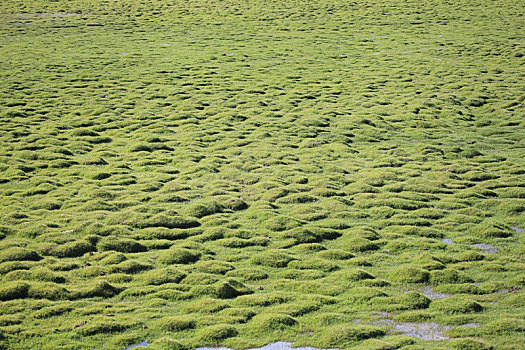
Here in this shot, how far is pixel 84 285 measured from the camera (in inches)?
508

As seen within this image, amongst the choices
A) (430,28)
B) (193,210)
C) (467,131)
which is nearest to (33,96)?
(193,210)

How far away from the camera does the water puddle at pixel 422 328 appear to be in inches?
426

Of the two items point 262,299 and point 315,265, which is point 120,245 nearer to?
point 262,299

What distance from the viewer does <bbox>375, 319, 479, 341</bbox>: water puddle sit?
35.5 ft

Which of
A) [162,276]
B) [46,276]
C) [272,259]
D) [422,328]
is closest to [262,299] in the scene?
[272,259]

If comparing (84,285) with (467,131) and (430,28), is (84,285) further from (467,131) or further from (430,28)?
(430,28)

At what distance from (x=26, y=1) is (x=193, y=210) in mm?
72187

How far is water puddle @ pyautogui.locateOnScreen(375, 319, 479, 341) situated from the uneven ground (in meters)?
0.06

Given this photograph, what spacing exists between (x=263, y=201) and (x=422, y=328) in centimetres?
862

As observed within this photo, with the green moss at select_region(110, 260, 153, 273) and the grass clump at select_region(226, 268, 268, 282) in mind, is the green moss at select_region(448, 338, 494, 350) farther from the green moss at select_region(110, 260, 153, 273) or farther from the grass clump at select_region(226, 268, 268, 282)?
the green moss at select_region(110, 260, 153, 273)

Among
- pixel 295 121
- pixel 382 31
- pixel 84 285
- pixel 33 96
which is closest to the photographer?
pixel 84 285

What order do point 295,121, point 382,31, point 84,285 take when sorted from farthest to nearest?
1. point 382,31
2. point 295,121
3. point 84,285

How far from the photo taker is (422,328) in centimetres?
1112

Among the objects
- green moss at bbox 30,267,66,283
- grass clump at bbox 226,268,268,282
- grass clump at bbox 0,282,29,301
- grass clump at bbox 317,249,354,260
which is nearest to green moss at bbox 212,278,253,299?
grass clump at bbox 226,268,268,282
